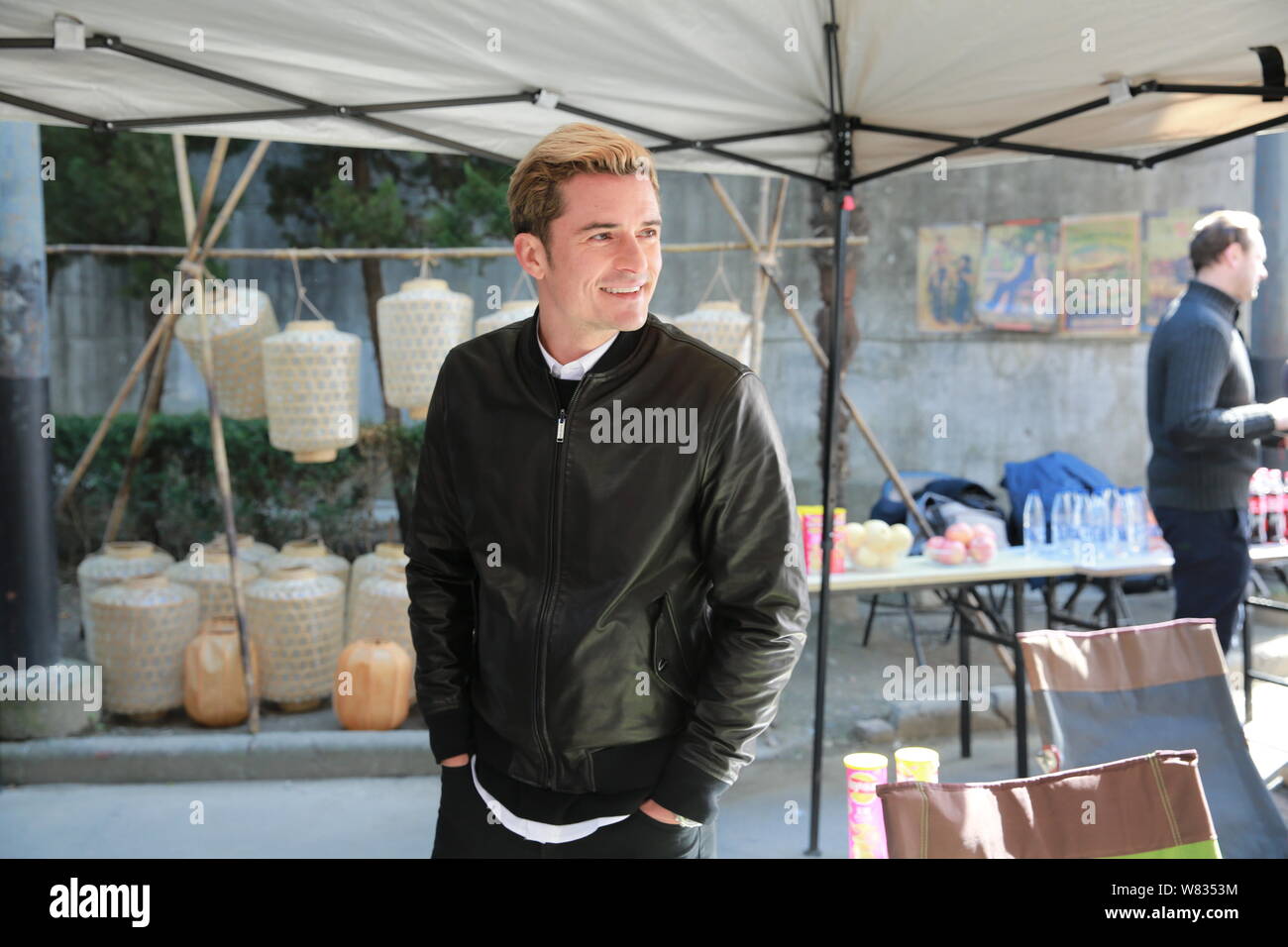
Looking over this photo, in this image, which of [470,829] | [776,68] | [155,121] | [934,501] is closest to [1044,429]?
[934,501]

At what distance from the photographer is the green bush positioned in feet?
26.6

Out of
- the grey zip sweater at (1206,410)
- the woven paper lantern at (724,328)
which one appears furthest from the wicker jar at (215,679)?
the grey zip sweater at (1206,410)

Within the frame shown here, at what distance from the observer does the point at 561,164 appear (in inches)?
68.8

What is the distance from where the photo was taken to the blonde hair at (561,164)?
1.74 metres

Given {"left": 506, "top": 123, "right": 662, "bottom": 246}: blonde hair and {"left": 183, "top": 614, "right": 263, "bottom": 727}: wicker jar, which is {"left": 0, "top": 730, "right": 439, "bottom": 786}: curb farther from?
{"left": 506, "top": 123, "right": 662, "bottom": 246}: blonde hair

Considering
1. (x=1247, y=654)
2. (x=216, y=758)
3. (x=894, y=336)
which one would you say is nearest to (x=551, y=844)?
(x=216, y=758)

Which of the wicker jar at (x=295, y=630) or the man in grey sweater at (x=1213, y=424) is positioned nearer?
the man in grey sweater at (x=1213, y=424)

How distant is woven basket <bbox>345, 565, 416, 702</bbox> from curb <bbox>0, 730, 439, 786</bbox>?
1.21 ft

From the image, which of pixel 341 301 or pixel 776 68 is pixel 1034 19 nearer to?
pixel 776 68

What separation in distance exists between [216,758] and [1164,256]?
815 cm

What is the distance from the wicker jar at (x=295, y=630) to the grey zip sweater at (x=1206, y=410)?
346cm

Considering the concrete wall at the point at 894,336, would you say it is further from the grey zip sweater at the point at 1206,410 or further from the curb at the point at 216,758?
the curb at the point at 216,758

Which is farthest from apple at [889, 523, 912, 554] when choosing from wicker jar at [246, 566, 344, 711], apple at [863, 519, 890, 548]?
wicker jar at [246, 566, 344, 711]
